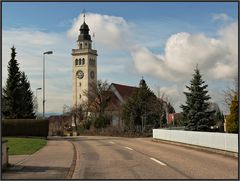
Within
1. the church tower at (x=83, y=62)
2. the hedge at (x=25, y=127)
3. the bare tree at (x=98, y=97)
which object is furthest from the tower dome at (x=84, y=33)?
the hedge at (x=25, y=127)

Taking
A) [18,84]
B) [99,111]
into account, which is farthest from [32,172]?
[99,111]

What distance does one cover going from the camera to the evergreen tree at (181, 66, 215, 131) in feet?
148

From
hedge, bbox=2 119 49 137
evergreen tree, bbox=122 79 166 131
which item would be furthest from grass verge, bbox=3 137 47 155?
evergreen tree, bbox=122 79 166 131

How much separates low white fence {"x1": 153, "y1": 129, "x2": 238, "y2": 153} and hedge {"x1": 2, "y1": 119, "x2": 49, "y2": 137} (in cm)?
1987

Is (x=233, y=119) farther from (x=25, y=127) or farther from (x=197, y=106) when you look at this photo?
(x=25, y=127)

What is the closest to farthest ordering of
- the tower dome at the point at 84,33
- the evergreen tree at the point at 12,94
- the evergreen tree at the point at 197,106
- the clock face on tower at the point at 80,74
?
the evergreen tree at the point at 197,106
the evergreen tree at the point at 12,94
the clock face on tower at the point at 80,74
the tower dome at the point at 84,33

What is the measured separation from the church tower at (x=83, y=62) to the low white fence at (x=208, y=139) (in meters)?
105

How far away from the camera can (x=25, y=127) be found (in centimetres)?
5188

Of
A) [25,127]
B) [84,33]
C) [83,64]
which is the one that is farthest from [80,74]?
[25,127]

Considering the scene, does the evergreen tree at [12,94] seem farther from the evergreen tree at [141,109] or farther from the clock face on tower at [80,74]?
the clock face on tower at [80,74]

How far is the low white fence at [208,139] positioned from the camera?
21203mm

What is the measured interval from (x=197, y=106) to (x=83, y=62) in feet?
333

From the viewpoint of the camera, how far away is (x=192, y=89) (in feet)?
150

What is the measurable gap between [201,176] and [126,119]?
191ft
